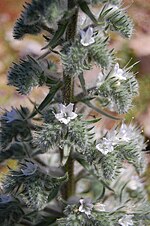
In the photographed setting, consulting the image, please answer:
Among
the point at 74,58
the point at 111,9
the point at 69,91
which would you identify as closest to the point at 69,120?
the point at 69,91

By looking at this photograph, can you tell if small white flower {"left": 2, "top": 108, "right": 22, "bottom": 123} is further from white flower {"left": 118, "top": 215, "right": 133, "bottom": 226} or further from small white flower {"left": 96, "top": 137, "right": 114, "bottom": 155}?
white flower {"left": 118, "top": 215, "right": 133, "bottom": 226}

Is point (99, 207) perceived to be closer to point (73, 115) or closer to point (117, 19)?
point (73, 115)

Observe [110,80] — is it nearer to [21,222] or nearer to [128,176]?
[21,222]

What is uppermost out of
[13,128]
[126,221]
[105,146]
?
[13,128]

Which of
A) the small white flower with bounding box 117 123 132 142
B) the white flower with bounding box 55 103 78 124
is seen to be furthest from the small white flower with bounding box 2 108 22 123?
the small white flower with bounding box 117 123 132 142

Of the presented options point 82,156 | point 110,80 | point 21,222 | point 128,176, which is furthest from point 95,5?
point 128,176

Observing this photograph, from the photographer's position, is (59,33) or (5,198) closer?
(59,33)
